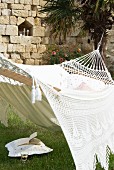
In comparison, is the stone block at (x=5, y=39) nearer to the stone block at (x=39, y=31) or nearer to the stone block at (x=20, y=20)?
the stone block at (x=20, y=20)

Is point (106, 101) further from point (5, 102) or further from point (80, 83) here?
point (5, 102)

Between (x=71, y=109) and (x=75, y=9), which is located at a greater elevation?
(x=75, y=9)

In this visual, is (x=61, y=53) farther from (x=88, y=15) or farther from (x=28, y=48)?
(x=88, y=15)

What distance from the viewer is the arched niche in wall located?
7.47 metres

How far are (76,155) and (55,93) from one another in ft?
1.14

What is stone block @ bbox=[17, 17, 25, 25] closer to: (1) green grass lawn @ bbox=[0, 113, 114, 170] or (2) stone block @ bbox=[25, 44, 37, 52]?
(2) stone block @ bbox=[25, 44, 37, 52]

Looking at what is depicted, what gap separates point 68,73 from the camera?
3.37 metres

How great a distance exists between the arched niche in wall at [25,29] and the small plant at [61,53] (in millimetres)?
471

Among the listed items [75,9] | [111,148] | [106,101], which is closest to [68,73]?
[106,101]

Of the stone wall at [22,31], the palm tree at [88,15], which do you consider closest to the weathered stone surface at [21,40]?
the stone wall at [22,31]

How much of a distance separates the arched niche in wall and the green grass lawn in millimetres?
3468

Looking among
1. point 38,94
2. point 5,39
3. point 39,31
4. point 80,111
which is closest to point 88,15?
point 39,31

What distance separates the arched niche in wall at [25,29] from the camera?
7474 millimetres

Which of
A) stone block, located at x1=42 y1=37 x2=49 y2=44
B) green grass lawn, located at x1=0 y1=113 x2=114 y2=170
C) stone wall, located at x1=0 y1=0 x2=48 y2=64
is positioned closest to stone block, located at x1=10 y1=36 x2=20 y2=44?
stone wall, located at x1=0 y1=0 x2=48 y2=64
